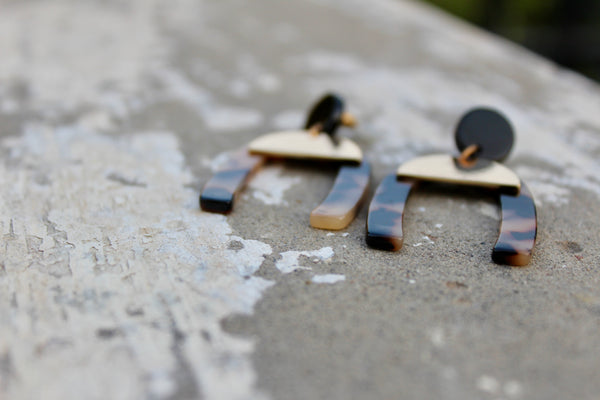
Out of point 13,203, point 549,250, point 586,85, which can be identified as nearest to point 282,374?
point 549,250

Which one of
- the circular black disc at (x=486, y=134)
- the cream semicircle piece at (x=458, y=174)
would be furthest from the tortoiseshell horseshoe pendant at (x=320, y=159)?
the circular black disc at (x=486, y=134)

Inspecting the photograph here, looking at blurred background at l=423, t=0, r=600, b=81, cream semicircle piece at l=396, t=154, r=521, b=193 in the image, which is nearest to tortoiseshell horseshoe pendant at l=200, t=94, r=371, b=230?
cream semicircle piece at l=396, t=154, r=521, b=193

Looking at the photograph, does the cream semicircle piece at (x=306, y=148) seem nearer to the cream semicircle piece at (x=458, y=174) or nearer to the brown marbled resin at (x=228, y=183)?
the brown marbled resin at (x=228, y=183)

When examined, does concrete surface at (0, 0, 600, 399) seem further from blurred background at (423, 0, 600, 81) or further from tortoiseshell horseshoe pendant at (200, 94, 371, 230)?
blurred background at (423, 0, 600, 81)

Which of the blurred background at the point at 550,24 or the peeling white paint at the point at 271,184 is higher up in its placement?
the blurred background at the point at 550,24

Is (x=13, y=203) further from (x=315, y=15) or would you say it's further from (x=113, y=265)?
(x=315, y=15)

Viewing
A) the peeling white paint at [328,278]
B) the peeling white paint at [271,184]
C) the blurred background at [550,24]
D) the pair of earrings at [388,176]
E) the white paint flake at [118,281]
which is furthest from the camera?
the blurred background at [550,24]

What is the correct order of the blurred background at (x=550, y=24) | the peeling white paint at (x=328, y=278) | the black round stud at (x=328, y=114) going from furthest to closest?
the blurred background at (x=550, y=24), the black round stud at (x=328, y=114), the peeling white paint at (x=328, y=278)

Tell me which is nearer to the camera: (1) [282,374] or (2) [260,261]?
(1) [282,374]

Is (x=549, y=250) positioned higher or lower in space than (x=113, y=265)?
higher
